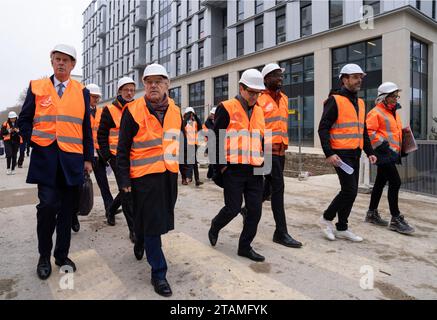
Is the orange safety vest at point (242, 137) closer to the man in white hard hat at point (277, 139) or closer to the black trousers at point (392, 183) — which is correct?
the man in white hard hat at point (277, 139)

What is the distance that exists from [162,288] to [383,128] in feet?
A: 13.3

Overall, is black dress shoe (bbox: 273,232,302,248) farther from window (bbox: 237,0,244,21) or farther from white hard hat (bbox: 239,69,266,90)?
window (bbox: 237,0,244,21)

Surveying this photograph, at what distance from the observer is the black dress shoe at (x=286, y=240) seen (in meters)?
4.17

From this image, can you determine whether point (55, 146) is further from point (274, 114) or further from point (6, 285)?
point (274, 114)

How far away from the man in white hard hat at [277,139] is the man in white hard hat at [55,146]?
7.31 ft

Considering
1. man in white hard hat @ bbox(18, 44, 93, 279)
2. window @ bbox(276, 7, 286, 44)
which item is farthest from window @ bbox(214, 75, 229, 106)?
man in white hard hat @ bbox(18, 44, 93, 279)

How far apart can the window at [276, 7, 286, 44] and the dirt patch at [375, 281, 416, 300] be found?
24497mm

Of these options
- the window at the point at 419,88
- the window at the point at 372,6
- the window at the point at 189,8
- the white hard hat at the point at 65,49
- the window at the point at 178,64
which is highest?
the window at the point at 189,8

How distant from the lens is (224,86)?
31.8 metres

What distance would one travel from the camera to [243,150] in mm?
3691

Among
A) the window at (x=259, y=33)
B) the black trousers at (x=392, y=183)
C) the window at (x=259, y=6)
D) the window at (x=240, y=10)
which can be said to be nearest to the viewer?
the black trousers at (x=392, y=183)

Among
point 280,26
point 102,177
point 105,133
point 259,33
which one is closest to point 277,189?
point 105,133

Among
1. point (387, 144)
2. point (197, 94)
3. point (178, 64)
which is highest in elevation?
point (178, 64)

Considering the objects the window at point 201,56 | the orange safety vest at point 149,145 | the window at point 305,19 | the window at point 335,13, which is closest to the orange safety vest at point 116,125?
the orange safety vest at point 149,145
